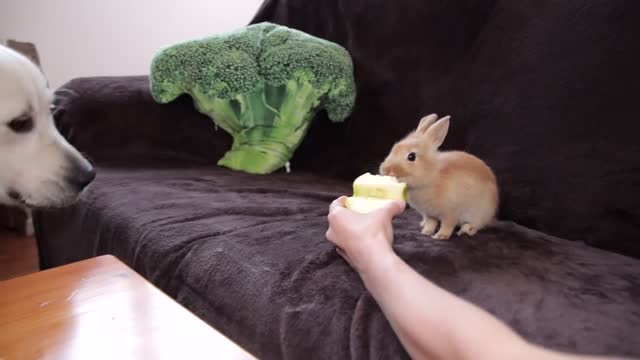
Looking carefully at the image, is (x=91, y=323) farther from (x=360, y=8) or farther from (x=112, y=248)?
(x=360, y=8)

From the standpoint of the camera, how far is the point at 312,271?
805 millimetres

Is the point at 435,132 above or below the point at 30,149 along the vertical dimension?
above

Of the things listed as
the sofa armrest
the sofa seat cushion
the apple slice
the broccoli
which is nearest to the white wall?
the sofa armrest

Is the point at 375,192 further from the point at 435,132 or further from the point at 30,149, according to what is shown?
the point at 30,149

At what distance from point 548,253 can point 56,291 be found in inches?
29.6

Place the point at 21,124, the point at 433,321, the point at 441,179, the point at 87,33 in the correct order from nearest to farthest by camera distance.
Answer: the point at 433,321, the point at 441,179, the point at 21,124, the point at 87,33

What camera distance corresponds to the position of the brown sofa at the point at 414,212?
2.33 ft

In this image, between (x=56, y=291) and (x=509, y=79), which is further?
(x=509, y=79)

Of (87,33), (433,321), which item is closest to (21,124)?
(433,321)

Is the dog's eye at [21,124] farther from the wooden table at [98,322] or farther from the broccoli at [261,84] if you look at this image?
the wooden table at [98,322]

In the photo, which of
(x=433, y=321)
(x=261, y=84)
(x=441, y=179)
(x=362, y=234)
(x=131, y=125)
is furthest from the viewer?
(x=131, y=125)

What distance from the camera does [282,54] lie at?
4.85ft

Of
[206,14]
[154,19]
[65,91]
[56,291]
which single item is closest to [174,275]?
[56,291]

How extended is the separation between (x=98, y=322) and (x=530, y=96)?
2.91ft
